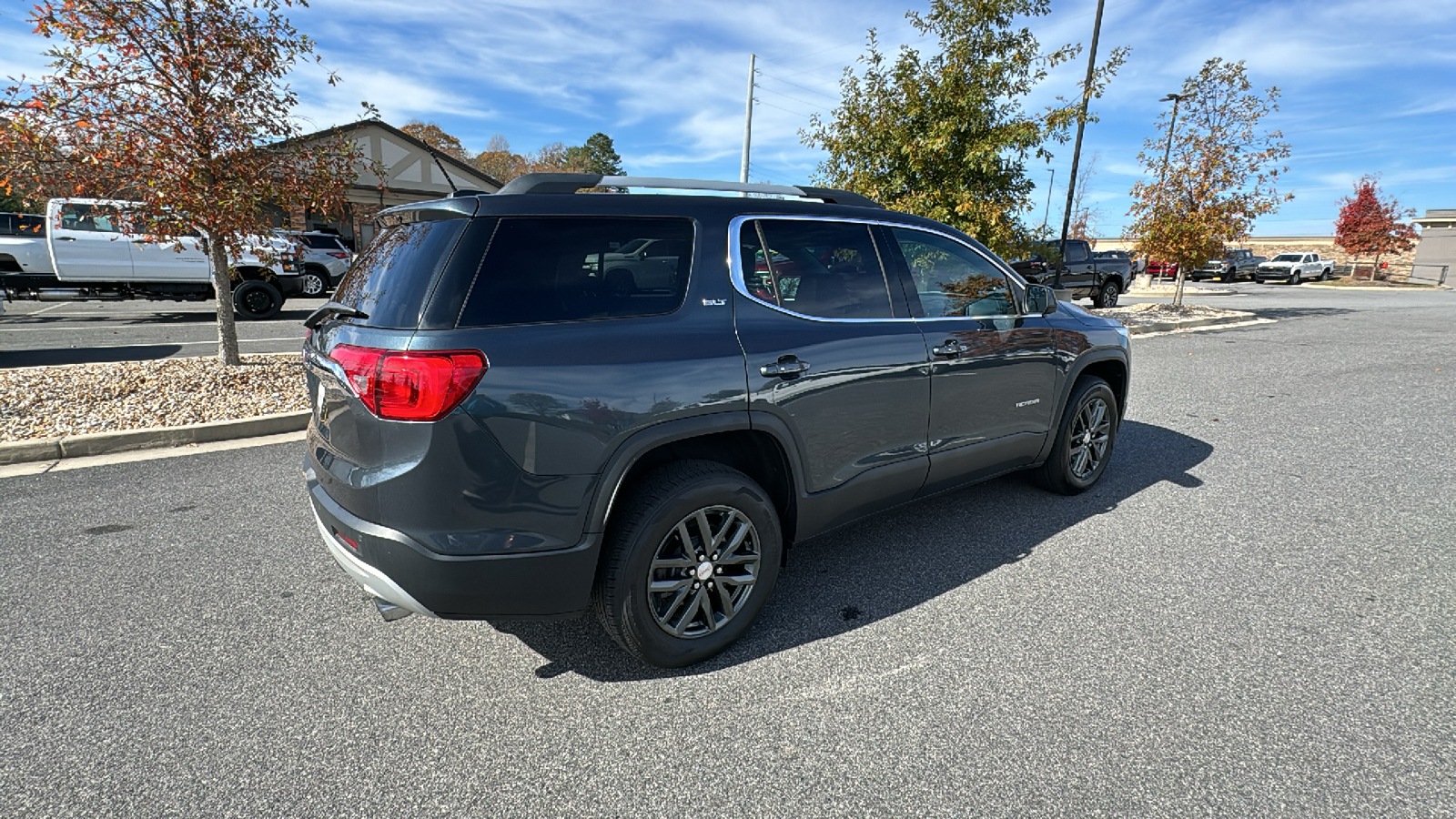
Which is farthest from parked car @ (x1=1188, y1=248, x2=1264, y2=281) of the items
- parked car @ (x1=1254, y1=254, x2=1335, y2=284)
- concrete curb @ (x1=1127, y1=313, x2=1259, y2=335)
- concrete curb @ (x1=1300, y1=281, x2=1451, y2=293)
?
concrete curb @ (x1=1127, y1=313, x2=1259, y2=335)

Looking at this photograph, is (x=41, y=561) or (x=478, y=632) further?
(x=41, y=561)

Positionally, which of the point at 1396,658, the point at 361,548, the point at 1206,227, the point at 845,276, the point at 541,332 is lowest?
the point at 1396,658

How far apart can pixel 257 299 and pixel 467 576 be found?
14.7 metres

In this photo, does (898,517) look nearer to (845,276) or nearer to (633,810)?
(845,276)

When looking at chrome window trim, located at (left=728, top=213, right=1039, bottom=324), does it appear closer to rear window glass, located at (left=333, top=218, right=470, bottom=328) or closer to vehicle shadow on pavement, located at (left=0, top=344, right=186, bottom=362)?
rear window glass, located at (left=333, top=218, right=470, bottom=328)

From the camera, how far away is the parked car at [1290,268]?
3606 cm

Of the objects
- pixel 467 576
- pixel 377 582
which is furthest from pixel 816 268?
pixel 377 582

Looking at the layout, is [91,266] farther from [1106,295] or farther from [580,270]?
[1106,295]

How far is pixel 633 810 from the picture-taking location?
2.04m

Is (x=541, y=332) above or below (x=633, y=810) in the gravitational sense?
above

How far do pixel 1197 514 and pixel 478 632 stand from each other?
4111 mm

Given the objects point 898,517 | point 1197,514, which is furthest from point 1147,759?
point 1197,514

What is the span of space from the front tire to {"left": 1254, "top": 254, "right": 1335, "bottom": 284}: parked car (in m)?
23.6

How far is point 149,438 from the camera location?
5.37m
